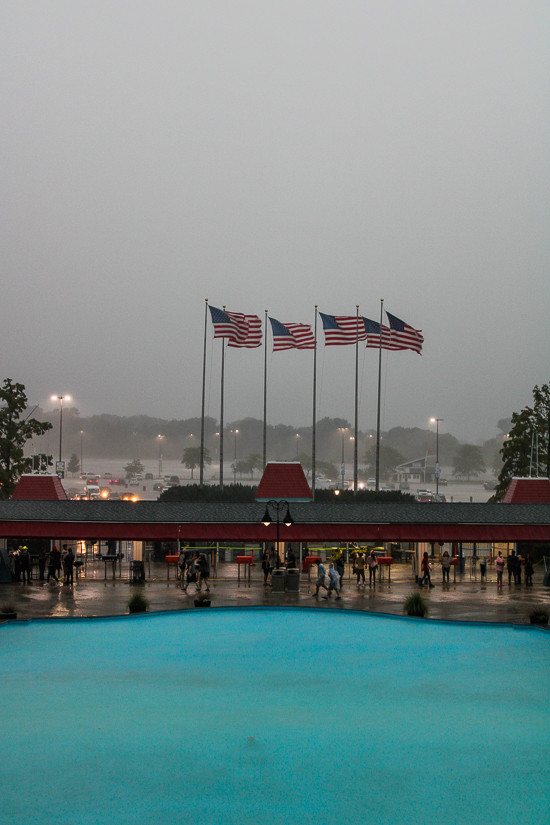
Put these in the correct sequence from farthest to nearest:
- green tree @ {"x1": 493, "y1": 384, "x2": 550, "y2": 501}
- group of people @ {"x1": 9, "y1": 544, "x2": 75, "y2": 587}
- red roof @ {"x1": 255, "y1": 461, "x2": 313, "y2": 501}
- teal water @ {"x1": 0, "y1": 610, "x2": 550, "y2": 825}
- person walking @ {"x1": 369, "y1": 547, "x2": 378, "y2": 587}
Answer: green tree @ {"x1": 493, "y1": 384, "x2": 550, "y2": 501}, red roof @ {"x1": 255, "y1": 461, "x2": 313, "y2": 501}, person walking @ {"x1": 369, "y1": 547, "x2": 378, "y2": 587}, group of people @ {"x1": 9, "y1": 544, "x2": 75, "y2": 587}, teal water @ {"x1": 0, "y1": 610, "x2": 550, "y2": 825}

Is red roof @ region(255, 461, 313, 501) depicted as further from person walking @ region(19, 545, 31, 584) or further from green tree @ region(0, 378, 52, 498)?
green tree @ region(0, 378, 52, 498)

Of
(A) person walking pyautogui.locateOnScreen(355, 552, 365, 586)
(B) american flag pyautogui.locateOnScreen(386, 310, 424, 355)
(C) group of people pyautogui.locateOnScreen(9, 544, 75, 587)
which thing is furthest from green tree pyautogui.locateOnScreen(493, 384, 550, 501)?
(C) group of people pyautogui.locateOnScreen(9, 544, 75, 587)

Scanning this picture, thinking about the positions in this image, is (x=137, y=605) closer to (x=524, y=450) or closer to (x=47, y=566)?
(x=47, y=566)

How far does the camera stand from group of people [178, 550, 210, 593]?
91.3ft

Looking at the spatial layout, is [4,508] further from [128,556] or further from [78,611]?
[78,611]

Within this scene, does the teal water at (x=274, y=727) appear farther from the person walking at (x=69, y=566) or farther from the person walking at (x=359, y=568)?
the person walking at (x=359, y=568)

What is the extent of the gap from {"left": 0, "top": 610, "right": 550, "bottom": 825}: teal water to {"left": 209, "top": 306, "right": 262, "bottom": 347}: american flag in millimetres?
26192

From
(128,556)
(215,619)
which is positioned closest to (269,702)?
(215,619)

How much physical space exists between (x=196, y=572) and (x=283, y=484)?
962cm

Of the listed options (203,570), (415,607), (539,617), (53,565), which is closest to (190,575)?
(203,570)

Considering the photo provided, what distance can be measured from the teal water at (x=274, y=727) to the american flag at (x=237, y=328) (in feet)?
85.9

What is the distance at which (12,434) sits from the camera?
180ft

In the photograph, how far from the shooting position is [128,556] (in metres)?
40.8

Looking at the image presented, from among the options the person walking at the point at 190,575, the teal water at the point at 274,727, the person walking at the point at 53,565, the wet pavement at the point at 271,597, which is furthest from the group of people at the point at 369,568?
the person walking at the point at 53,565
